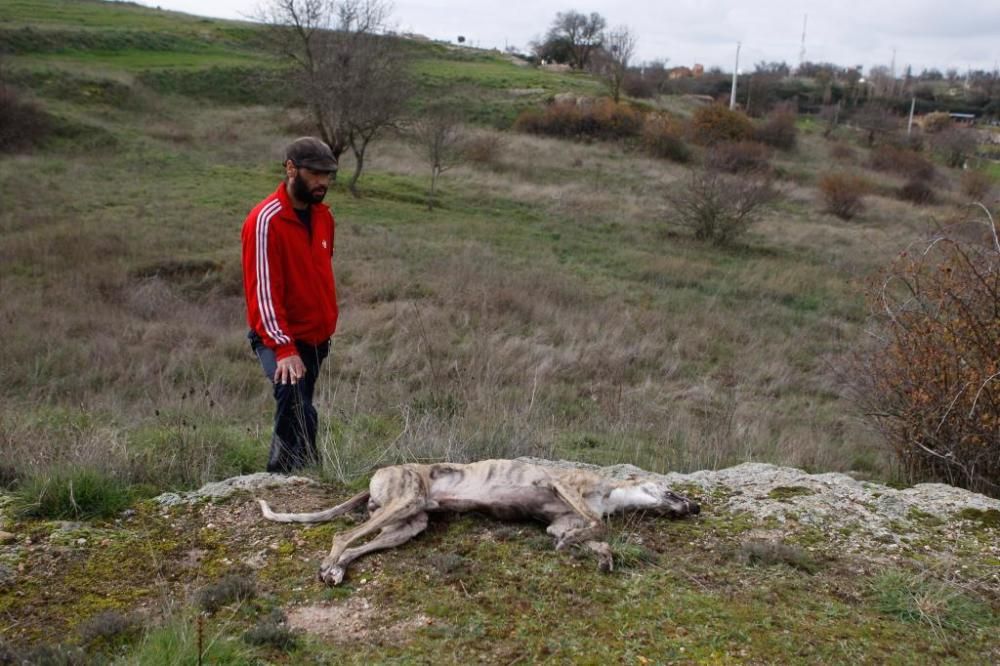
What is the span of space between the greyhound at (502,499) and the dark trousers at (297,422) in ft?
2.31

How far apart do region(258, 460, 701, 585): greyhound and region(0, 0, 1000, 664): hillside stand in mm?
90

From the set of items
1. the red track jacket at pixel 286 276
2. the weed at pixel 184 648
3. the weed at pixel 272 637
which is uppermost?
the red track jacket at pixel 286 276

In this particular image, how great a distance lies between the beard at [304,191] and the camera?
13.0 feet

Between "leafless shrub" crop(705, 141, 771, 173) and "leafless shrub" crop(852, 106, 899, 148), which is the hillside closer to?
"leafless shrub" crop(705, 141, 771, 173)

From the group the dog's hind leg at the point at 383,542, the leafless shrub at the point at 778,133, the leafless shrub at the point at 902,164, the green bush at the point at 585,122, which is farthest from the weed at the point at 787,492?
the leafless shrub at the point at 778,133

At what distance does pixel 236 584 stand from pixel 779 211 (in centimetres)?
2792

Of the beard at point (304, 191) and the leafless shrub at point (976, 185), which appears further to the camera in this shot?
the leafless shrub at point (976, 185)

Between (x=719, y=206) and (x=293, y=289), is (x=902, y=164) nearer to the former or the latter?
(x=719, y=206)

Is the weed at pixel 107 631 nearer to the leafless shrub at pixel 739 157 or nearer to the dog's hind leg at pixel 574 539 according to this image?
the dog's hind leg at pixel 574 539

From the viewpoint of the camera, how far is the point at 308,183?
12.9ft

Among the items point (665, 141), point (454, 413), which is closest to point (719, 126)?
point (665, 141)

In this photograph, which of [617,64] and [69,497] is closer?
[69,497]

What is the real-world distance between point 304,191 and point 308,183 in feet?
0.19

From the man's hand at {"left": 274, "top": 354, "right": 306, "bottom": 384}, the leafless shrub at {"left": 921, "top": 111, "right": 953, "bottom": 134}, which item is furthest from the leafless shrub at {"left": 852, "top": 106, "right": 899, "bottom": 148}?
the man's hand at {"left": 274, "top": 354, "right": 306, "bottom": 384}
